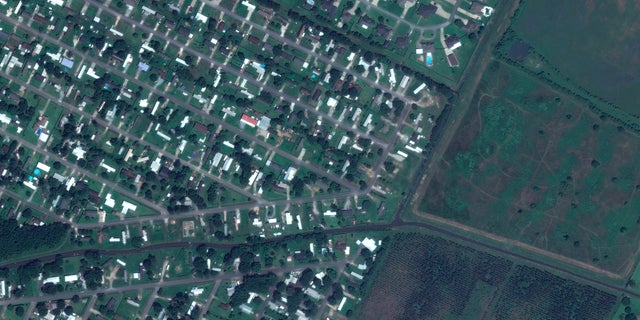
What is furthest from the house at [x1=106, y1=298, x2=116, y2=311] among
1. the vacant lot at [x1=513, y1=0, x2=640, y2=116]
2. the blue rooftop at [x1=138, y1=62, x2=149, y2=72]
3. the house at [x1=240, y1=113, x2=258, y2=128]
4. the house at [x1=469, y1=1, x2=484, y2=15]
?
the vacant lot at [x1=513, y1=0, x2=640, y2=116]

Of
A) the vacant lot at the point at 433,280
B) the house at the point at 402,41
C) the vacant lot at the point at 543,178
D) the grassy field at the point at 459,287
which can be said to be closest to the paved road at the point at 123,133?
the vacant lot at the point at 433,280

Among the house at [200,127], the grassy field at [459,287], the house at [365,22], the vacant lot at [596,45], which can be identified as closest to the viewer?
the house at [200,127]

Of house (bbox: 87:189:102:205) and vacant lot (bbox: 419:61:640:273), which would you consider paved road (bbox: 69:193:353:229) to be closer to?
house (bbox: 87:189:102:205)

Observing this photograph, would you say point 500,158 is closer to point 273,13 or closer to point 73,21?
point 273,13

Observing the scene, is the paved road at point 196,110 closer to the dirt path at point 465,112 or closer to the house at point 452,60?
the dirt path at point 465,112

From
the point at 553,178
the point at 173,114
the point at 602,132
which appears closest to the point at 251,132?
the point at 173,114

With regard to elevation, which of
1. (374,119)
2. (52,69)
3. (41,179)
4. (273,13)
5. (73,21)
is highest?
(273,13)
